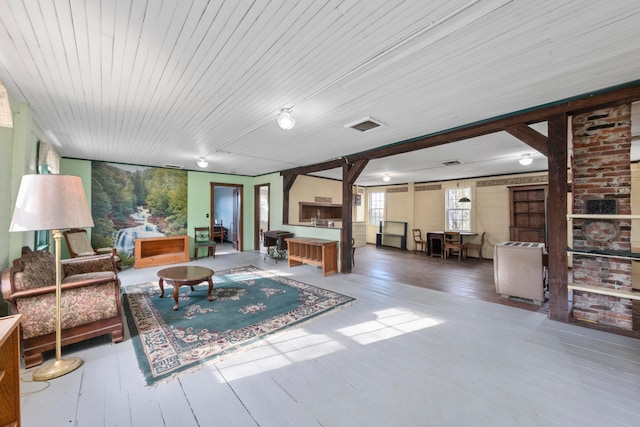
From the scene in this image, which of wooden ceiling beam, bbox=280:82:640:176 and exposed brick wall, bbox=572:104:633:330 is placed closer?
wooden ceiling beam, bbox=280:82:640:176

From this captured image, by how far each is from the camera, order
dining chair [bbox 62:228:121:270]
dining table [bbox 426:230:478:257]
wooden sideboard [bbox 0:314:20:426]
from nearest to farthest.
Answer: wooden sideboard [bbox 0:314:20:426] → dining chair [bbox 62:228:121:270] → dining table [bbox 426:230:478:257]

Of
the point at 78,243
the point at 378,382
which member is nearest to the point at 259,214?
the point at 78,243

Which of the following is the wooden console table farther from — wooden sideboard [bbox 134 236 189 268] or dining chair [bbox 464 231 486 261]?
dining chair [bbox 464 231 486 261]

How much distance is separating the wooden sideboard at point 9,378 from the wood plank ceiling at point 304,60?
191 centimetres

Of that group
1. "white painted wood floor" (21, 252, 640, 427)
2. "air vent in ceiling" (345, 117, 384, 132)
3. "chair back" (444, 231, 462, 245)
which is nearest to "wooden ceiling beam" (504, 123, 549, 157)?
"air vent in ceiling" (345, 117, 384, 132)

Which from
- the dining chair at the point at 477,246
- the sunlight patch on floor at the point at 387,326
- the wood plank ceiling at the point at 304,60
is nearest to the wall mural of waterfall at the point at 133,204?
the wood plank ceiling at the point at 304,60

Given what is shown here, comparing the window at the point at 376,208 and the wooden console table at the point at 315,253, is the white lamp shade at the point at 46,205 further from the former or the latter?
the window at the point at 376,208

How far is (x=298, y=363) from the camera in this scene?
84.7 inches

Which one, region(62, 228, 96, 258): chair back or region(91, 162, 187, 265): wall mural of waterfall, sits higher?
region(91, 162, 187, 265): wall mural of waterfall

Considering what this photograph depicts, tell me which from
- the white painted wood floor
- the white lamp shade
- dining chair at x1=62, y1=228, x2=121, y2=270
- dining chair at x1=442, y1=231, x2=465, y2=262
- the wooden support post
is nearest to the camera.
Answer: the white painted wood floor

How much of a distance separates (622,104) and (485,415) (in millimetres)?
3483

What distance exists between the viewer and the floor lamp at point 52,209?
180 centimetres

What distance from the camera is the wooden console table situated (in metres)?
5.20

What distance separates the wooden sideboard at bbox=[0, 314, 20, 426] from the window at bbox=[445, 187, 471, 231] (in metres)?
8.98
